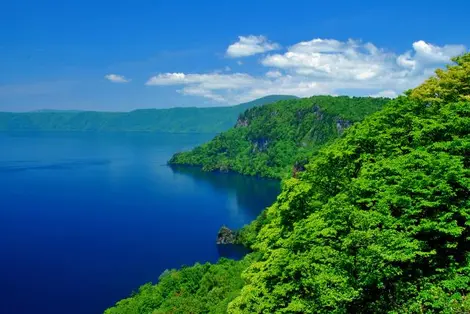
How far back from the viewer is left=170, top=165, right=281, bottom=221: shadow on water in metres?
131

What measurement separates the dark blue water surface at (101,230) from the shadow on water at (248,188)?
0.41 m

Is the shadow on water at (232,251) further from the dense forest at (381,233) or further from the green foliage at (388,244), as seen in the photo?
the green foliage at (388,244)

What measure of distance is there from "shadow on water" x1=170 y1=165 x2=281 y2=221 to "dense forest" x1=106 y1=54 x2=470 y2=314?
9354 cm

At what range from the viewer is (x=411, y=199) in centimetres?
1762

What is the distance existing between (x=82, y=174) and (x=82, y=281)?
121m

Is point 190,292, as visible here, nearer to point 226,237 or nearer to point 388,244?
point 388,244

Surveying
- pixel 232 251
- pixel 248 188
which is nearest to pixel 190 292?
pixel 232 251

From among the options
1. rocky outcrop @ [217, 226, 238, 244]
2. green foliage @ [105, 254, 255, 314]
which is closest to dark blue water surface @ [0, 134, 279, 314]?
rocky outcrop @ [217, 226, 238, 244]

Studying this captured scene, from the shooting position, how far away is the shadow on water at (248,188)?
131 metres

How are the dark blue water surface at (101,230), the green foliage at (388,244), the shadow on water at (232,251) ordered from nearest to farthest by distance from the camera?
the green foliage at (388,244) < the dark blue water surface at (101,230) < the shadow on water at (232,251)

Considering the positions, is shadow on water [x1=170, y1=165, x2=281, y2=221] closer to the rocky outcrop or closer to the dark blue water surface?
the dark blue water surface

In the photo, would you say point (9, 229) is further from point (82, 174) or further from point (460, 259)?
point (460, 259)

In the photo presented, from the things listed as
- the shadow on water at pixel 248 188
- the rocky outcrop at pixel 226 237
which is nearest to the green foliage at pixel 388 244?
the rocky outcrop at pixel 226 237

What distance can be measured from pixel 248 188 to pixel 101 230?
73.8 meters
